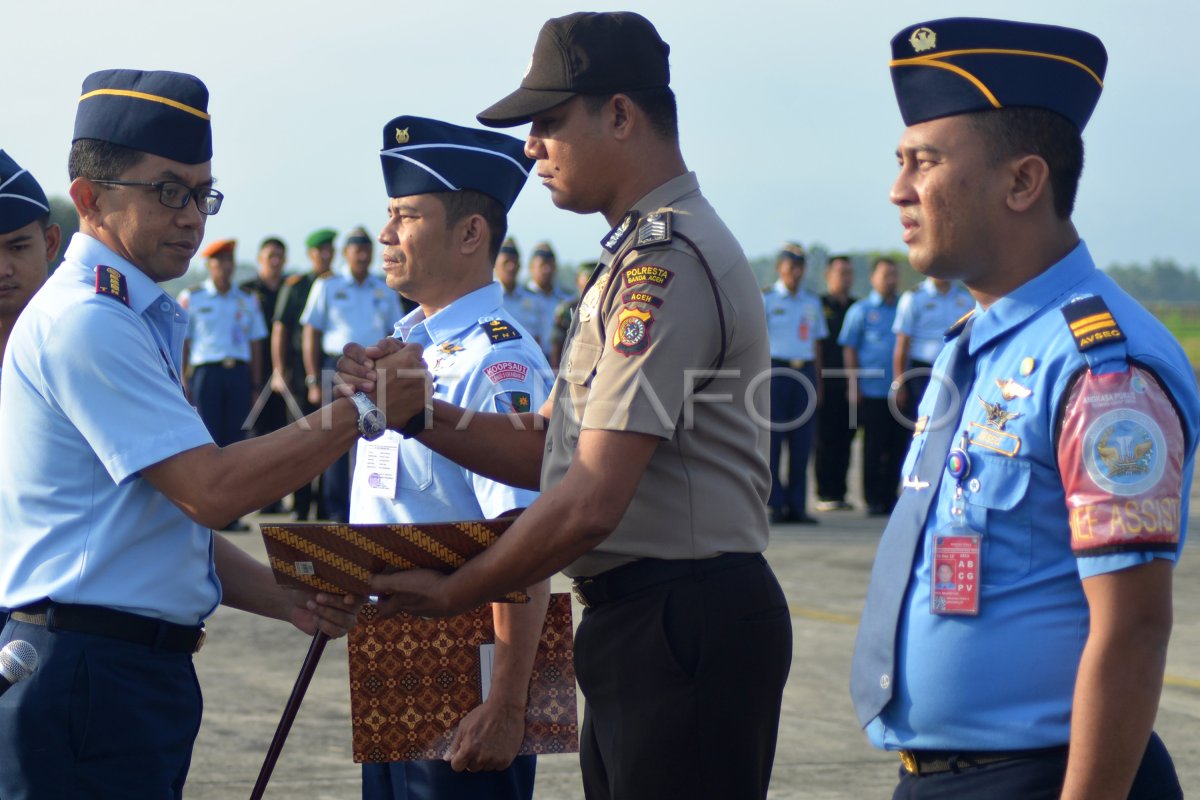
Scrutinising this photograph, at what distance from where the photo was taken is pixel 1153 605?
6.52 feet

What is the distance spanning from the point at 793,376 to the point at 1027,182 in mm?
10372

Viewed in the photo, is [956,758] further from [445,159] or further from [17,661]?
[445,159]

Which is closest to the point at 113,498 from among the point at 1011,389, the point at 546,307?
the point at 1011,389

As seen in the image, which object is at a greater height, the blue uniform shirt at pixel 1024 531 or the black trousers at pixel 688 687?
the blue uniform shirt at pixel 1024 531

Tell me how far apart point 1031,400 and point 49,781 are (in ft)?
6.35

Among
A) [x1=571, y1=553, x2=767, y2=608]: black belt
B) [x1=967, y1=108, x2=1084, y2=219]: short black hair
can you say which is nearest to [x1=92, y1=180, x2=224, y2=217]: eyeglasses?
[x1=571, y1=553, x2=767, y2=608]: black belt

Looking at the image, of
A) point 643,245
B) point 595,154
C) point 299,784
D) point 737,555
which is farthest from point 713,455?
point 299,784

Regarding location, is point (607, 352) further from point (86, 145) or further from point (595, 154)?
point (86, 145)

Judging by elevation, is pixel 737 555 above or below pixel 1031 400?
below

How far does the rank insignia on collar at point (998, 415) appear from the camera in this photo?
2.14 meters

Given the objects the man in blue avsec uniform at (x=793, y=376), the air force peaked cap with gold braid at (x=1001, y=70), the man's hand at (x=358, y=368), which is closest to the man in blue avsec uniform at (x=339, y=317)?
the man in blue avsec uniform at (x=793, y=376)

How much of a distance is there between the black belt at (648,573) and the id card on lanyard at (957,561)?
587mm

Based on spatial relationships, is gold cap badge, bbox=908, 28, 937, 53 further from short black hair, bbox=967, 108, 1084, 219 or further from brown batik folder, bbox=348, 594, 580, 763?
brown batik folder, bbox=348, 594, 580, 763

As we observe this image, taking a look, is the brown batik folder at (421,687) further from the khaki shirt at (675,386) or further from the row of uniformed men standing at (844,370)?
the row of uniformed men standing at (844,370)
